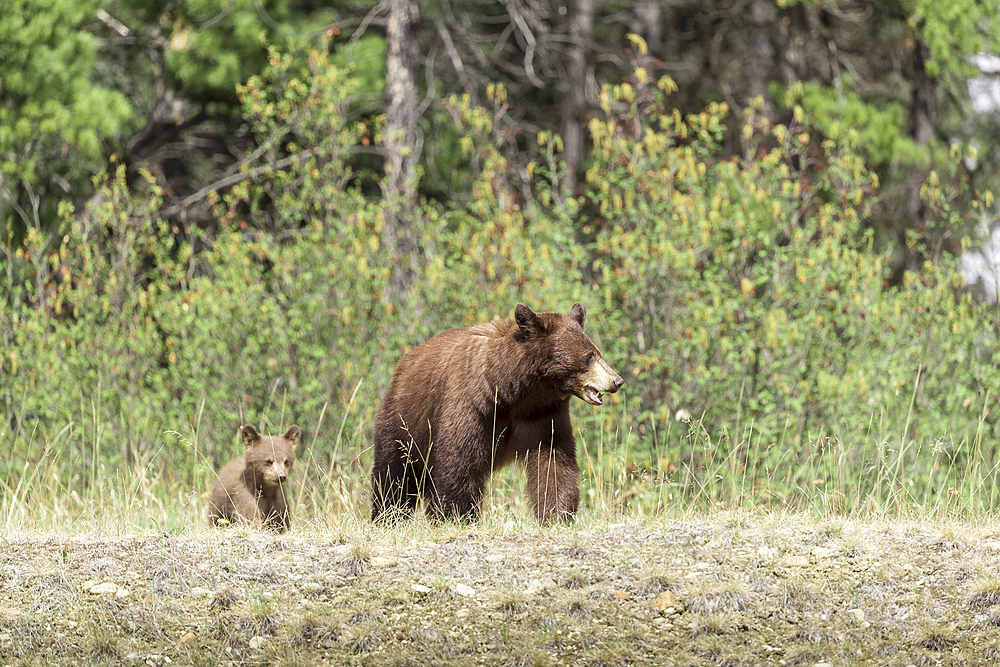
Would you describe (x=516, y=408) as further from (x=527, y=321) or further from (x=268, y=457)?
(x=268, y=457)

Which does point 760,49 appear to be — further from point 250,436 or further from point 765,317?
point 250,436

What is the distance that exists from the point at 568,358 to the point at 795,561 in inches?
61.6

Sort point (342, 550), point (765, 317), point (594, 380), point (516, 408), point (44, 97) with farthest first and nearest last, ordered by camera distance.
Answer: point (44, 97), point (765, 317), point (516, 408), point (594, 380), point (342, 550)

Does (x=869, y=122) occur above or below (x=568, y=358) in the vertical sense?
above

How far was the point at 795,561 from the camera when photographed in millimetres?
4867

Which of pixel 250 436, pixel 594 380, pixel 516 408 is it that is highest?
pixel 594 380

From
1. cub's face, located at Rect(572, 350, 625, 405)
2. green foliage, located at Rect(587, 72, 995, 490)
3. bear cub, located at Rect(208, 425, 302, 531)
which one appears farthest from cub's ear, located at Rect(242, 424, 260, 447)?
green foliage, located at Rect(587, 72, 995, 490)

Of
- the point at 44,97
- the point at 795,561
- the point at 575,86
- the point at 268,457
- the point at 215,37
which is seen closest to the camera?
the point at 795,561

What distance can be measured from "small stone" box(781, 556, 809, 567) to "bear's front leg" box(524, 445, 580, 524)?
1231mm

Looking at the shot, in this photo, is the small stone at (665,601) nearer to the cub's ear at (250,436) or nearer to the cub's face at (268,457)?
the cub's face at (268,457)

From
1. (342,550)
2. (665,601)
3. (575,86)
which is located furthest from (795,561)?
(575,86)

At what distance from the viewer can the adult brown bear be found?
5.82 meters

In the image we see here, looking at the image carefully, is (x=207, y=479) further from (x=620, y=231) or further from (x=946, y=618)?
(x=946, y=618)

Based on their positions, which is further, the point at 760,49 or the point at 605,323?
the point at 760,49
